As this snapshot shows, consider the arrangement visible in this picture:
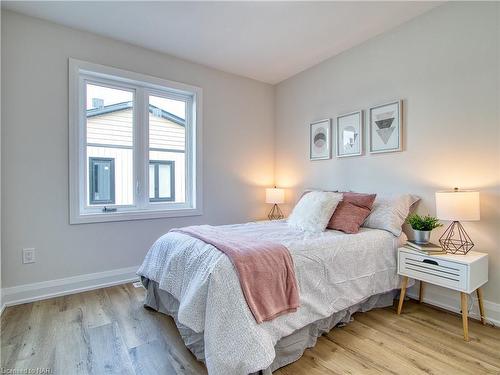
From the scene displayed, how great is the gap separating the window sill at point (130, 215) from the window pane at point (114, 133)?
0.17 metres

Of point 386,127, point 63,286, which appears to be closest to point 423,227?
point 386,127

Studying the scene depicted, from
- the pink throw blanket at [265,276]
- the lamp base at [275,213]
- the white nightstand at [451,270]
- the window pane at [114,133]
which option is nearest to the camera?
the pink throw blanket at [265,276]

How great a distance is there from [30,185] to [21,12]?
5.15ft

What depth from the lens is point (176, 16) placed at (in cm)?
248

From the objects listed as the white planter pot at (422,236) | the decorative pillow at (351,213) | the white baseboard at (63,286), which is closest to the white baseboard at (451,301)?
the white planter pot at (422,236)

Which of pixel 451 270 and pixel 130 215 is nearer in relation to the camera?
pixel 451 270

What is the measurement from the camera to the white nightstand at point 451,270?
6.10ft

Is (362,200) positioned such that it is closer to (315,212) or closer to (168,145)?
(315,212)

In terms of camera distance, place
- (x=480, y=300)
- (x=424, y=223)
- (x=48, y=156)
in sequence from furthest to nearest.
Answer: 1. (x=48, y=156)
2. (x=424, y=223)
3. (x=480, y=300)

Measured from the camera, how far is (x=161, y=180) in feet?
10.9

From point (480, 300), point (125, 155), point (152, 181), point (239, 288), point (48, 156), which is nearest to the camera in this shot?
point (239, 288)

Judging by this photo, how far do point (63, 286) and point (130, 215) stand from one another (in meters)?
0.90

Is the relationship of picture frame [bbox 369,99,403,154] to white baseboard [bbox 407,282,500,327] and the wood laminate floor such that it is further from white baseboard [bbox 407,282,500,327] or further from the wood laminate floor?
the wood laminate floor

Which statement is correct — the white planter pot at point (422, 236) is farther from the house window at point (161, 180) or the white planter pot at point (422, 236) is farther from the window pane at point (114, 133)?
the window pane at point (114, 133)
